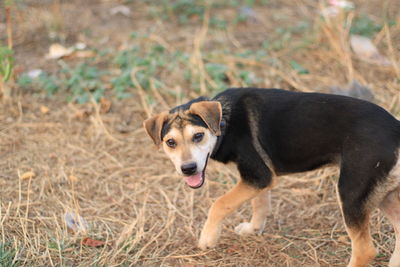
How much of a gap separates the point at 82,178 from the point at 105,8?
552cm

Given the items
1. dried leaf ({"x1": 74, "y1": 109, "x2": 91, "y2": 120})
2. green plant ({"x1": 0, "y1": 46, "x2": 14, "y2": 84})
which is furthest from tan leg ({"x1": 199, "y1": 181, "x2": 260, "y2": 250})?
green plant ({"x1": 0, "y1": 46, "x2": 14, "y2": 84})

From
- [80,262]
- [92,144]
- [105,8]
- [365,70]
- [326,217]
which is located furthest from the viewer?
[105,8]

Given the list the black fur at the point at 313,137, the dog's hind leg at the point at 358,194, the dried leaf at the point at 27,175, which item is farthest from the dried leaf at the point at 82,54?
the dog's hind leg at the point at 358,194

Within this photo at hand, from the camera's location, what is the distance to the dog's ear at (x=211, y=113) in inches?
180

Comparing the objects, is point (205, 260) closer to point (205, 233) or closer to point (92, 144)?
point (205, 233)

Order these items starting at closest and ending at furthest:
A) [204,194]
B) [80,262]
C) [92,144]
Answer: [80,262] < [204,194] < [92,144]

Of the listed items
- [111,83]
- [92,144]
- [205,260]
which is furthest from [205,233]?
[111,83]

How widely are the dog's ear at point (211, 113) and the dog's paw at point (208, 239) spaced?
104cm

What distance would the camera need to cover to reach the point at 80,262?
4.72m

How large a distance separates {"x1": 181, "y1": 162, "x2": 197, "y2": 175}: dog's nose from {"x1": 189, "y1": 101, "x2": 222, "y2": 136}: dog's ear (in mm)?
381

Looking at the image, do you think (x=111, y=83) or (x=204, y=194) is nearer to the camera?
(x=204, y=194)

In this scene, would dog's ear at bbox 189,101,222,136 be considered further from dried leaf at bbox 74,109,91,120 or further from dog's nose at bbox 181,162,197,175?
dried leaf at bbox 74,109,91,120

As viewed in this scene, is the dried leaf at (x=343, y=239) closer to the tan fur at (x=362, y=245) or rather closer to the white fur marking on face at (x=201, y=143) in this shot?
the tan fur at (x=362, y=245)

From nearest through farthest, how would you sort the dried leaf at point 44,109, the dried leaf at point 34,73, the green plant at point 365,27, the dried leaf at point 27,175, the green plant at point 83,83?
the dried leaf at point 27,175 → the dried leaf at point 44,109 → the green plant at point 83,83 → the dried leaf at point 34,73 → the green plant at point 365,27
